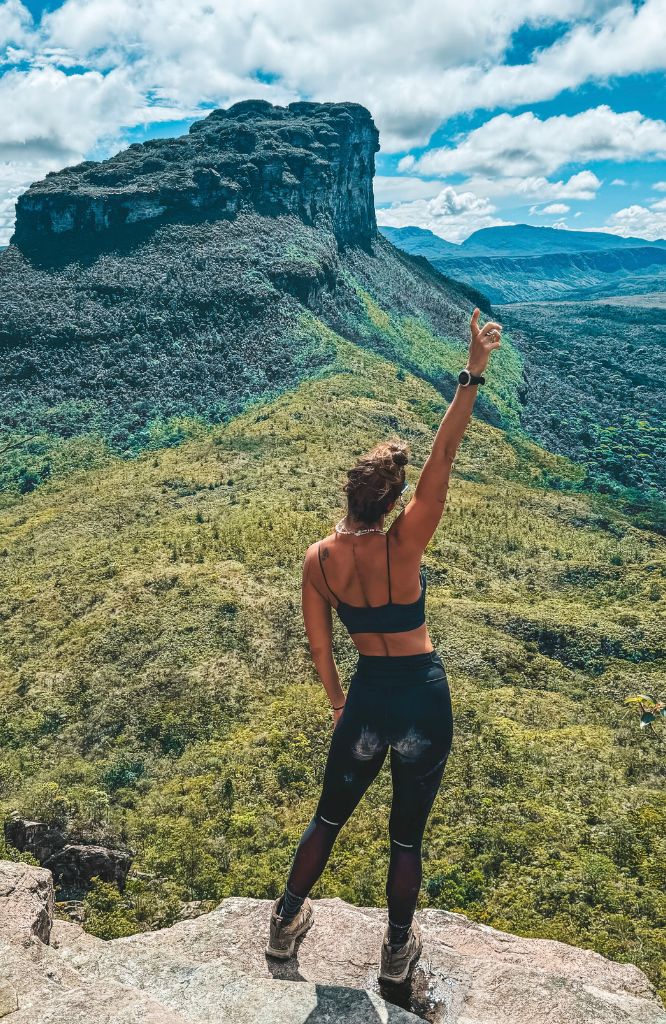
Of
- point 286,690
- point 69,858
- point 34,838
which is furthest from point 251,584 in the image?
point 69,858

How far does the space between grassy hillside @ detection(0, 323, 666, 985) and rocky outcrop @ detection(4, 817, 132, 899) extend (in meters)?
0.44

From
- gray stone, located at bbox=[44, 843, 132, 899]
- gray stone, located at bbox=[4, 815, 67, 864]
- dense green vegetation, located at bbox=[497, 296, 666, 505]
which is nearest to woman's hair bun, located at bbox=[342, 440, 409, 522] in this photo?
gray stone, located at bbox=[44, 843, 132, 899]

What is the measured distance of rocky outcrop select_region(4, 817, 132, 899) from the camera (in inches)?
322

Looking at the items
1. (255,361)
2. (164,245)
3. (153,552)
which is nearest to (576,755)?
(153,552)

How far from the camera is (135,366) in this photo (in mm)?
46844

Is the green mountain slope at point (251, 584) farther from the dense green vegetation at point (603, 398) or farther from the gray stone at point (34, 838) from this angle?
the dense green vegetation at point (603, 398)

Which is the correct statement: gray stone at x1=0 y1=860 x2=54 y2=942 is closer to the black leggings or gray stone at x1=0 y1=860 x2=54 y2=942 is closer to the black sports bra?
the black leggings

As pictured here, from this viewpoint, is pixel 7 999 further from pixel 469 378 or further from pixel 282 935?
pixel 469 378

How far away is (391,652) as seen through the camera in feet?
12.0

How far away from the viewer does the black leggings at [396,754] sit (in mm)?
3602

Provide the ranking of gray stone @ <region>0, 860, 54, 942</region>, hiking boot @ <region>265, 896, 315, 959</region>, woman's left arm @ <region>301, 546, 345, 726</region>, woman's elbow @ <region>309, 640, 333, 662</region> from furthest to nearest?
gray stone @ <region>0, 860, 54, 942</region>, hiking boot @ <region>265, 896, 315, 959</region>, woman's elbow @ <region>309, 640, 333, 662</region>, woman's left arm @ <region>301, 546, 345, 726</region>

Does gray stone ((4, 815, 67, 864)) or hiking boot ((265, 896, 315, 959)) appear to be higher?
hiking boot ((265, 896, 315, 959))

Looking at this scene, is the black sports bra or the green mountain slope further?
the green mountain slope

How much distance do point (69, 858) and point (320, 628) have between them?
6731 millimetres
